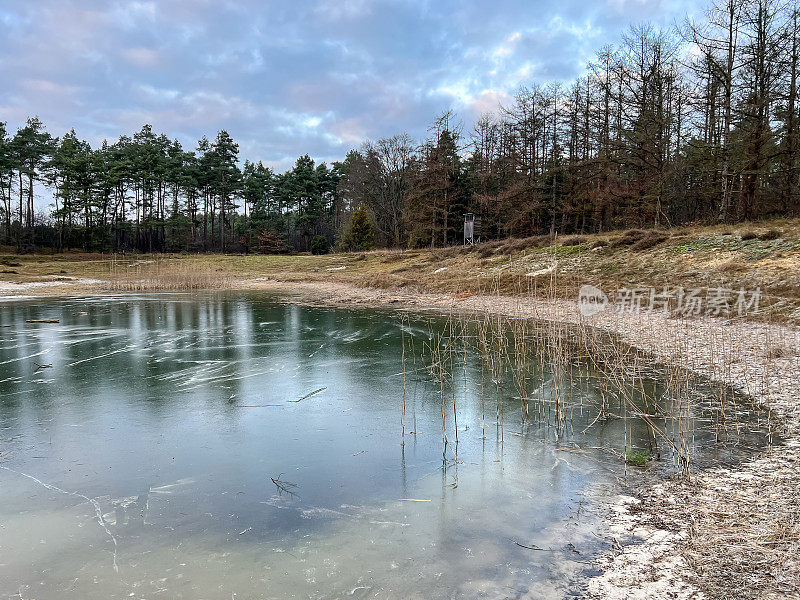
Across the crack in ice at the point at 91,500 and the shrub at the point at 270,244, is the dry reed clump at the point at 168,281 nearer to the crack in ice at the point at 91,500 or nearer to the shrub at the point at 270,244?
the shrub at the point at 270,244

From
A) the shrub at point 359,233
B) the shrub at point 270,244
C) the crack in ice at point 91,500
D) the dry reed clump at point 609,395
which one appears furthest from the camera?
the shrub at point 270,244

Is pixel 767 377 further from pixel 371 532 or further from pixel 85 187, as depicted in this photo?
pixel 85 187

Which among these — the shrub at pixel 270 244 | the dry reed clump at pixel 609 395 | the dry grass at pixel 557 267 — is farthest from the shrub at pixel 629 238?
the shrub at pixel 270 244

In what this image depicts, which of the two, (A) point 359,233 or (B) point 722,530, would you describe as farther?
(A) point 359,233

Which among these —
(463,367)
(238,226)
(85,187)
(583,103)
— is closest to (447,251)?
(583,103)

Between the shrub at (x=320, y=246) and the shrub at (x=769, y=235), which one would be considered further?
the shrub at (x=320, y=246)

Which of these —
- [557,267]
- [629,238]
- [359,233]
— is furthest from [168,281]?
[629,238]

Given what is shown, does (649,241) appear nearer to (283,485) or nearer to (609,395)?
(609,395)

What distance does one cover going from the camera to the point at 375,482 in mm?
3859

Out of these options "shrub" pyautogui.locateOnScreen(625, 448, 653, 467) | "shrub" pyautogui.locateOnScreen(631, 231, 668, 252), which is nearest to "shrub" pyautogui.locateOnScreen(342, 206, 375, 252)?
"shrub" pyautogui.locateOnScreen(631, 231, 668, 252)

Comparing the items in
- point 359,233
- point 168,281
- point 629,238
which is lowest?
point 168,281

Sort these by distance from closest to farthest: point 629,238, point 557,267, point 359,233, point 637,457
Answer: point 637,457, point 629,238, point 557,267, point 359,233

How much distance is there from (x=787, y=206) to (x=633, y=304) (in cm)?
1057

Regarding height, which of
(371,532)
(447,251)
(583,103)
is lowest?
(371,532)
